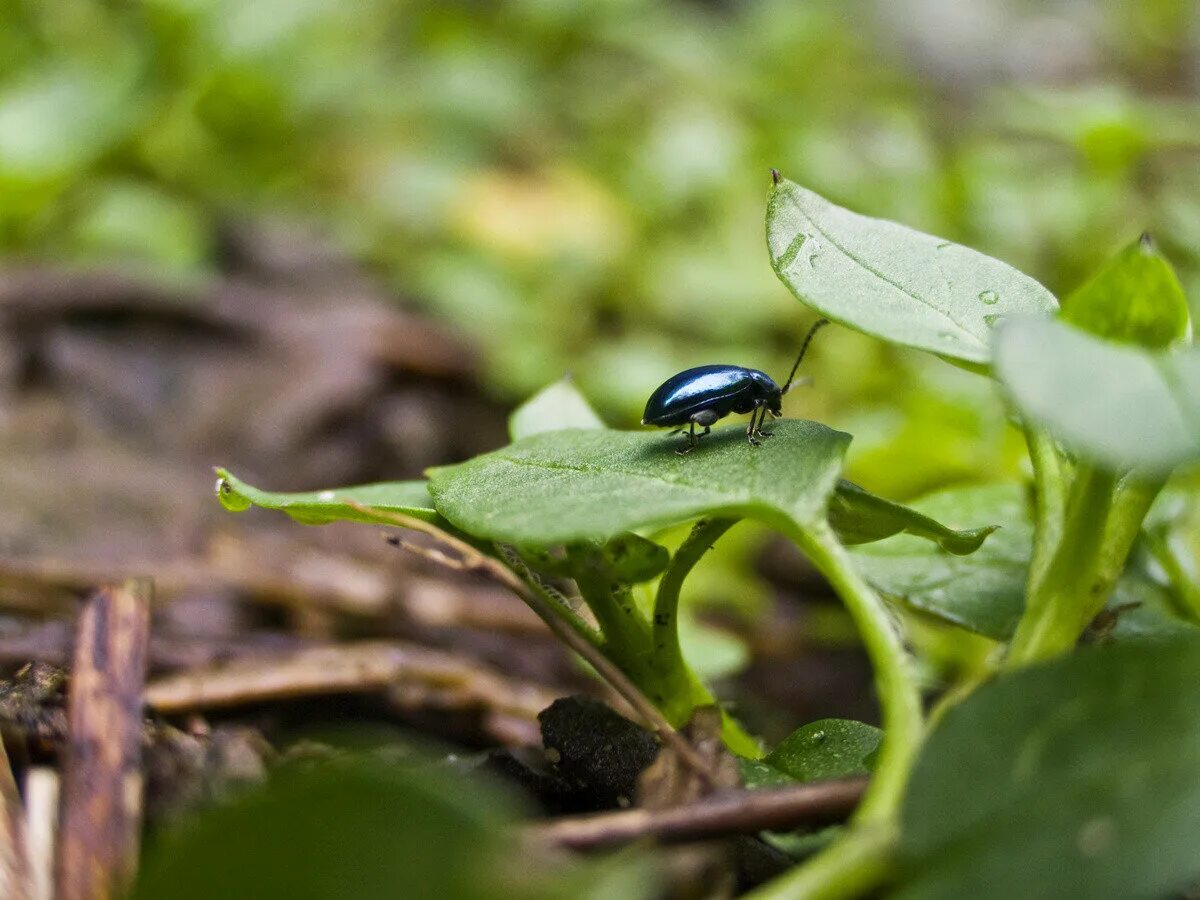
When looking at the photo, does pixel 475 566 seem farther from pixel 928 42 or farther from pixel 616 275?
pixel 928 42

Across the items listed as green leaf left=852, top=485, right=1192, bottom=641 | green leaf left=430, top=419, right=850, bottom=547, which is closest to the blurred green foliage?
green leaf left=852, top=485, right=1192, bottom=641

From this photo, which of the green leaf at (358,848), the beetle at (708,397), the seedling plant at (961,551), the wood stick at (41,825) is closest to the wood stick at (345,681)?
the wood stick at (41,825)

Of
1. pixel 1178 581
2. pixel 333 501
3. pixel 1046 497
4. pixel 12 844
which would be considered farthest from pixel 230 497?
pixel 1178 581

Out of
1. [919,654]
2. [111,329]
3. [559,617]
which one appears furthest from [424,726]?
[111,329]

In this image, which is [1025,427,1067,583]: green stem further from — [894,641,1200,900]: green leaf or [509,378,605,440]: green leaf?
[509,378,605,440]: green leaf

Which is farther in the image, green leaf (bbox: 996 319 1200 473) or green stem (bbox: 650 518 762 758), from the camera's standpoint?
green stem (bbox: 650 518 762 758)

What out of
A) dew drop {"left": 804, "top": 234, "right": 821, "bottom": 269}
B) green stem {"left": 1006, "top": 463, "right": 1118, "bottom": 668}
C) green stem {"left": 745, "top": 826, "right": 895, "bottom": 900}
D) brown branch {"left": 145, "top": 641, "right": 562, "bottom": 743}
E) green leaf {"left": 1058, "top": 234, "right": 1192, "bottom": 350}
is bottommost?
green stem {"left": 745, "top": 826, "right": 895, "bottom": 900}

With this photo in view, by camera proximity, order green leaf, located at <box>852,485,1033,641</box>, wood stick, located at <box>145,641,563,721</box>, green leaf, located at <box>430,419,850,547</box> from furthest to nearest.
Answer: wood stick, located at <box>145,641,563,721</box> → green leaf, located at <box>852,485,1033,641</box> → green leaf, located at <box>430,419,850,547</box>

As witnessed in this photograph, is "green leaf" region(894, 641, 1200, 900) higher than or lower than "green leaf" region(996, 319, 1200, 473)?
lower
